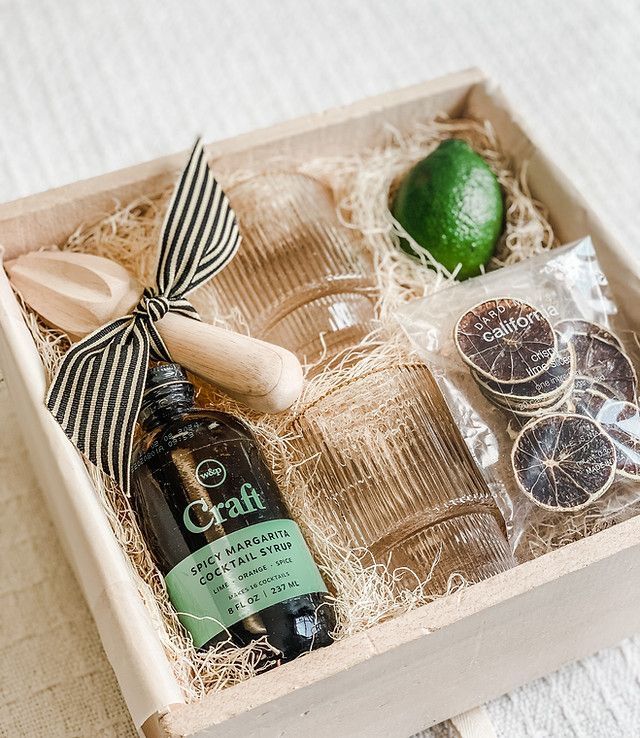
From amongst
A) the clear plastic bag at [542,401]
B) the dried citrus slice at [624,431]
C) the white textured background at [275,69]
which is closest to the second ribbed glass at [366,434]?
the clear plastic bag at [542,401]

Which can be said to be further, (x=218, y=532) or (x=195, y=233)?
(x=195, y=233)

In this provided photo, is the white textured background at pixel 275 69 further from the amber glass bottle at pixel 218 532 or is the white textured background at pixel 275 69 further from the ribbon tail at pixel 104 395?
the amber glass bottle at pixel 218 532

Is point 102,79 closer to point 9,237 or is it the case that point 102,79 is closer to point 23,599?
point 9,237

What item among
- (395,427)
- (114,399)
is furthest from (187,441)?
(395,427)

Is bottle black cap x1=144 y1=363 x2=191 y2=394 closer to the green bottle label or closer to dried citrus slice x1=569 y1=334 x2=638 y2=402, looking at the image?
the green bottle label

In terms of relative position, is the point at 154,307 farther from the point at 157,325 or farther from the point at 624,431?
the point at 624,431

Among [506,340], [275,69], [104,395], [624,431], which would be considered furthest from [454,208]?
[275,69]
